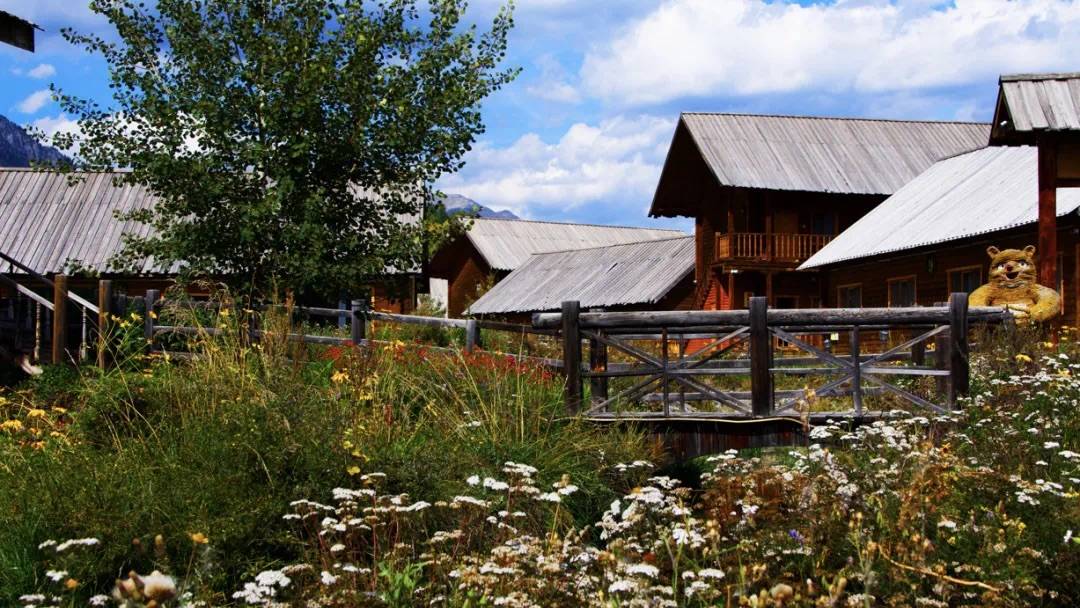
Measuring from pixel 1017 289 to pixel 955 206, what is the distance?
339 inches

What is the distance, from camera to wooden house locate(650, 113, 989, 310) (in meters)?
30.4

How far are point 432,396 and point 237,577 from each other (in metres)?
3.59

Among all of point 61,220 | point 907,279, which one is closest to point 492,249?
point 61,220

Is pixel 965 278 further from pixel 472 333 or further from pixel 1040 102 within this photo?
pixel 472 333

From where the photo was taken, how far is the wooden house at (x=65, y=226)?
99.5ft

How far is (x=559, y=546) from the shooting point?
539 cm

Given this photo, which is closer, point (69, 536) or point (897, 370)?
point (69, 536)

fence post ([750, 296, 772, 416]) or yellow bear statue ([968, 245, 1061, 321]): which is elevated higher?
yellow bear statue ([968, 245, 1061, 321])

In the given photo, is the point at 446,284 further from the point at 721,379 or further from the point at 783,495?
the point at 783,495

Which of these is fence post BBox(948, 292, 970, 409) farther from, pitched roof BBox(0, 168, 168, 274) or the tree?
pitched roof BBox(0, 168, 168, 274)

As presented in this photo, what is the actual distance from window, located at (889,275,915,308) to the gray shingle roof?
960 cm

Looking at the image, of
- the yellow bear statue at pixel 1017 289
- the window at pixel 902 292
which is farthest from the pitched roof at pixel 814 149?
the yellow bear statue at pixel 1017 289

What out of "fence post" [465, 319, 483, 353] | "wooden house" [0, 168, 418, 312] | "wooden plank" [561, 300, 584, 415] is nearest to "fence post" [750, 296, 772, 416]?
"wooden plank" [561, 300, 584, 415]

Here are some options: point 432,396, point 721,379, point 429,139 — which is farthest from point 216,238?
point 432,396
